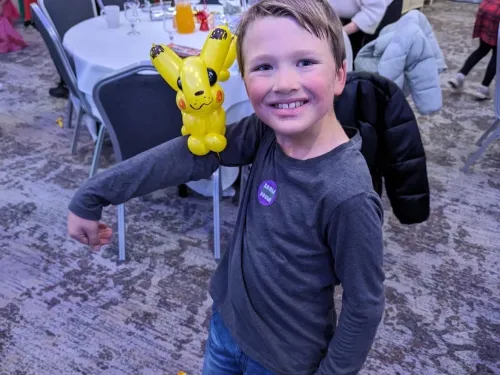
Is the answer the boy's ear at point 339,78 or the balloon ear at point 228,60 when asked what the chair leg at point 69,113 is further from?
the boy's ear at point 339,78

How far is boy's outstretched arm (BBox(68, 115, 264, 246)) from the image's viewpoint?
0.79 m

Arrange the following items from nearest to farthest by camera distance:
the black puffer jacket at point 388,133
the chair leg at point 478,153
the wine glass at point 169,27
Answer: the black puffer jacket at point 388,133 < the wine glass at point 169,27 < the chair leg at point 478,153

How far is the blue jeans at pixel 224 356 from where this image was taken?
872 millimetres

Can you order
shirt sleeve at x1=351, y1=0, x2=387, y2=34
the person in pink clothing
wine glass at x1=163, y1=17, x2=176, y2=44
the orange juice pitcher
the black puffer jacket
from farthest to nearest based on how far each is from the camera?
the person in pink clothing
shirt sleeve at x1=351, y1=0, x2=387, y2=34
the orange juice pitcher
wine glass at x1=163, y1=17, x2=176, y2=44
the black puffer jacket

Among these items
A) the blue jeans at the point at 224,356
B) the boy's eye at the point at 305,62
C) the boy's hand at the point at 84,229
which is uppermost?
the boy's eye at the point at 305,62

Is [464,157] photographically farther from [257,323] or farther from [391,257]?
[257,323]

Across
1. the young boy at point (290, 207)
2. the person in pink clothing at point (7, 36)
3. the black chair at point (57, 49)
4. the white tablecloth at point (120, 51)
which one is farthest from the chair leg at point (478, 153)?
the person in pink clothing at point (7, 36)

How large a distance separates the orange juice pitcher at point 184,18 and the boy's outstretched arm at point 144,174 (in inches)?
68.2

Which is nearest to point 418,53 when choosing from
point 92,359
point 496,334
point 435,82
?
point 435,82

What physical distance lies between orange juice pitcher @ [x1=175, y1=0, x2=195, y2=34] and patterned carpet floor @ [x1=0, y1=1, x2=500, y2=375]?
827 mm

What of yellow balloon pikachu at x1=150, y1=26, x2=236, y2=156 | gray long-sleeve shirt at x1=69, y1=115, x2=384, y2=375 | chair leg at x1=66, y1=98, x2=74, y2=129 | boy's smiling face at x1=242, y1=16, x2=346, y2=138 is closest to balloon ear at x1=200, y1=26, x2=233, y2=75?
yellow balloon pikachu at x1=150, y1=26, x2=236, y2=156

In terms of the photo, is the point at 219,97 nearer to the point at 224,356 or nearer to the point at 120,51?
the point at 224,356

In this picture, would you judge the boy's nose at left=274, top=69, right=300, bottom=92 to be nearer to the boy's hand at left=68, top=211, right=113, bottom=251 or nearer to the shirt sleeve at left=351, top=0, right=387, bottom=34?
the boy's hand at left=68, top=211, right=113, bottom=251

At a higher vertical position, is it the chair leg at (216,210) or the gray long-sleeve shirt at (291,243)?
the gray long-sleeve shirt at (291,243)
